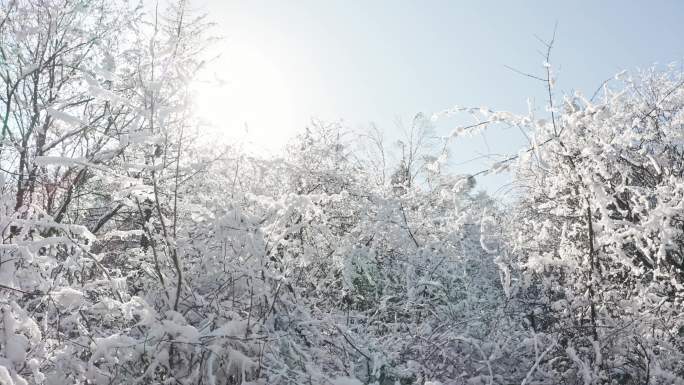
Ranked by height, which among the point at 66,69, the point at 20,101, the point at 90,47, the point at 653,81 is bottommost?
the point at 20,101

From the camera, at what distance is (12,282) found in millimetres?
2295

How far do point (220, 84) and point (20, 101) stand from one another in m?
5.58

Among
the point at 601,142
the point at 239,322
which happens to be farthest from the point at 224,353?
the point at 601,142

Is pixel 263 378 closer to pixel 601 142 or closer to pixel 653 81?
pixel 601 142

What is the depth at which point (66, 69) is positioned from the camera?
712 centimetres

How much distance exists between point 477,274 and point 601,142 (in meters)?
4.85

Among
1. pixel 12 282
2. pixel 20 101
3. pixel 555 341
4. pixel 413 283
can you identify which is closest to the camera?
pixel 12 282

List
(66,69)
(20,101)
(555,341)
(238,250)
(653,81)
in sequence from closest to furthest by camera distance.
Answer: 1. (238,250)
2. (555,341)
3. (20,101)
4. (66,69)
5. (653,81)

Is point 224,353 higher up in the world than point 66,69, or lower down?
lower down

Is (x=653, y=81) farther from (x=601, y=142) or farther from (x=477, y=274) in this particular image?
(x=601, y=142)

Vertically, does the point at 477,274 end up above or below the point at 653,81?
below

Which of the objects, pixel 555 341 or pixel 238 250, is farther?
pixel 555 341

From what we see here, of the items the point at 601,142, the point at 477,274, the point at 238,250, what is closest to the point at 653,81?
the point at 477,274

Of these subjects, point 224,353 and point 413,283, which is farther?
point 413,283
